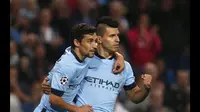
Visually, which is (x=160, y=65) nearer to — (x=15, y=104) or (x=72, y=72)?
(x=15, y=104)

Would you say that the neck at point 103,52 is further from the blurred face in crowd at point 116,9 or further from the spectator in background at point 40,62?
the blurred face in crowd at point 116,9

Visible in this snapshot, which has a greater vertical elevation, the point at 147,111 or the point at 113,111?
the point at 113,111

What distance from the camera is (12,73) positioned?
4.95 m

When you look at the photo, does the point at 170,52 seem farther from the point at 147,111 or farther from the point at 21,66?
the point at 21,66

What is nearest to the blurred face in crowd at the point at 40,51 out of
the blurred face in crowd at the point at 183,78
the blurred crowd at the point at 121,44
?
the blurred crowd at the point at 121,44

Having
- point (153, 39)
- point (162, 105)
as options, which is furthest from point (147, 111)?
point (153, 39)

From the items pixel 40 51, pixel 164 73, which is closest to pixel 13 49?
pixel 40 51

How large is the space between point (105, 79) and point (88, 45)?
24cm

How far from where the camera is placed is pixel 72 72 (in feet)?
12.1

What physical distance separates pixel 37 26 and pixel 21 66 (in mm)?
485

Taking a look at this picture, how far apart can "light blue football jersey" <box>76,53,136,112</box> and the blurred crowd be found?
0.64m

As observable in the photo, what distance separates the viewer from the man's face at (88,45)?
3746mm

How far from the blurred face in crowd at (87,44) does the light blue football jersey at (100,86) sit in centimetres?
9
